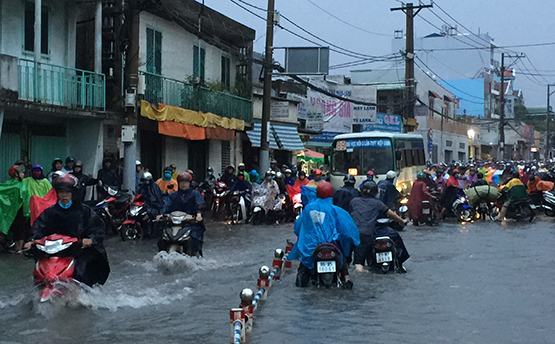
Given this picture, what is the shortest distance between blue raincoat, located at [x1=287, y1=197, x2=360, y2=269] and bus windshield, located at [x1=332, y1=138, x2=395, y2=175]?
16317mm

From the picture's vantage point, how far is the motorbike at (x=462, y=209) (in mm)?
22500

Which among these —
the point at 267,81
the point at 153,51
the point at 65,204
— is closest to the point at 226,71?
the point at 267,81

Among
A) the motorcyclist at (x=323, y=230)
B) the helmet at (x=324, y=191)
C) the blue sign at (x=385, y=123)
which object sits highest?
the blue sign at (x=385, y=123)

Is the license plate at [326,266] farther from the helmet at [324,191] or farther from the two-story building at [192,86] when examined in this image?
the two-story building at [192,86]

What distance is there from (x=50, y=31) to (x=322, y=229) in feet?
42.8

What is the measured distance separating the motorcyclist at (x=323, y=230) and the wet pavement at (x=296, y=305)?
1.54 feet

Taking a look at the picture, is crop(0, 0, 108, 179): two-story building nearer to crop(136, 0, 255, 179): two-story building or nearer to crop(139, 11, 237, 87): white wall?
crop(136, 0, 255, 179): two-story building

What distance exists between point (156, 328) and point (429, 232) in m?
12.7

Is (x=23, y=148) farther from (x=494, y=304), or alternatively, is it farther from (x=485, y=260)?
(x=494, y=304)

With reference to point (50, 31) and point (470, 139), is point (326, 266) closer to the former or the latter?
point (50, 31)

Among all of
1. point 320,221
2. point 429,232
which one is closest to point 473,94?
point 429,232

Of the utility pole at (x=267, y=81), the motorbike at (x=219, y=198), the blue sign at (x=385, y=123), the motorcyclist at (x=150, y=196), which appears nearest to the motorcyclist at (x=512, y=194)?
the motorbike at (x=219, y=198)

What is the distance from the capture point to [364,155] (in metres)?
26.3

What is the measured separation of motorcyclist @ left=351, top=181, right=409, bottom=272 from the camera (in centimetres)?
1130
